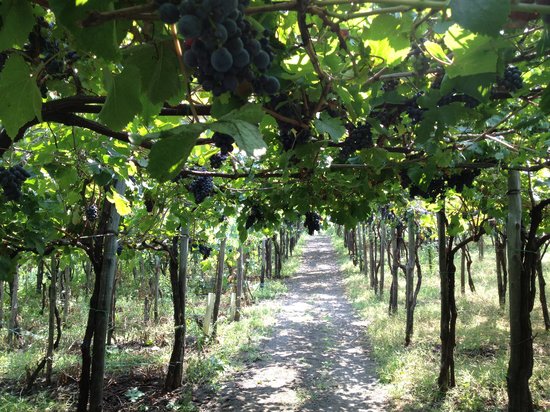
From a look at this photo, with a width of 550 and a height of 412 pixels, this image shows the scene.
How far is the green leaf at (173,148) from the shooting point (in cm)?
68

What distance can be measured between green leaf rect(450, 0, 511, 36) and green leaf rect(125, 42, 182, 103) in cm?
58

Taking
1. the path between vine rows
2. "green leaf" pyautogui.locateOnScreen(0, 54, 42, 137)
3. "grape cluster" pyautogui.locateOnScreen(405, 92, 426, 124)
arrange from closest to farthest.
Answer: "green leaf" pyautogui.locateOnScreen(0, 54, 42, 137) < "grape cluster" pyautogui.locateOnScreen(405, 92, 426, 124) < the path between vine rows

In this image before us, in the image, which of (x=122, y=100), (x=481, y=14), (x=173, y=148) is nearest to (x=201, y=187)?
(x=122, y=100)

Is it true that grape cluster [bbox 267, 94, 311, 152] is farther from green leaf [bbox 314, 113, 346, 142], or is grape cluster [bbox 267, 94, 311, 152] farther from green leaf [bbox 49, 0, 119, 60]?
green leaf [bbox 49, 0, 119, 60]

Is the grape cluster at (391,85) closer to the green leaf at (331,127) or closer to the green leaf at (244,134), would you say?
the green leaf at (331,127)

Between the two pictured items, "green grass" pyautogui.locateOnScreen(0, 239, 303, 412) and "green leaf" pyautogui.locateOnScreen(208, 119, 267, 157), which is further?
"green grass" pyautogui.locateOnScreen(0, 239, 303, 412)

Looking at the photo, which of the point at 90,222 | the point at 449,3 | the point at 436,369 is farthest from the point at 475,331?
the point at 449,3

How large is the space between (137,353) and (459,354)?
6.19 metres

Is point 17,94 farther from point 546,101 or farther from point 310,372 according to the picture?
point 310,372

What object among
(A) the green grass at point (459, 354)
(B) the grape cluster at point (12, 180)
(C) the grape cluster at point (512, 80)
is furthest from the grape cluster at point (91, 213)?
(A) the green grass at point (459, 354)

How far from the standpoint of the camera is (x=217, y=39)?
656mm

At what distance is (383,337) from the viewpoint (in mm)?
8977

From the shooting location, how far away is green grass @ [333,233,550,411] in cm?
572

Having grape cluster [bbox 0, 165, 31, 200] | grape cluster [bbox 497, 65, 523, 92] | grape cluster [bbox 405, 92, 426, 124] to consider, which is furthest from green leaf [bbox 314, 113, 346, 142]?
grape cluster [bbox 0, 165, 31, 200]
